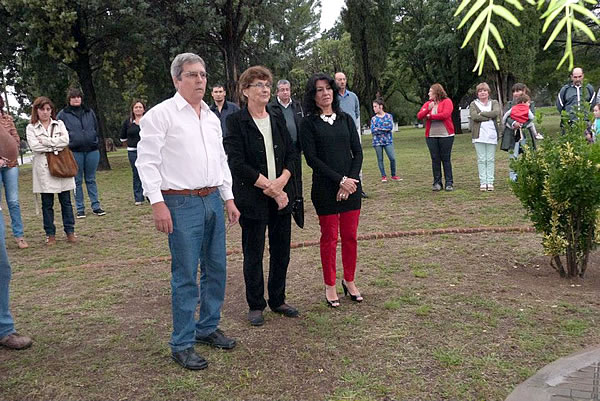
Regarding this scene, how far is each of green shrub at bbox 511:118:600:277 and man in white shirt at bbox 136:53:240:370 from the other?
3031 millimetres

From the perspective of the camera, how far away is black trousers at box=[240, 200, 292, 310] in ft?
15.2

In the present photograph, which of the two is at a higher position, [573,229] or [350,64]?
[350,64]

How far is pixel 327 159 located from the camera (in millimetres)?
4918

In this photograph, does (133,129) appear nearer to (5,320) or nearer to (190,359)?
(5,320)

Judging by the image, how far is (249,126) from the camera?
14.8ft

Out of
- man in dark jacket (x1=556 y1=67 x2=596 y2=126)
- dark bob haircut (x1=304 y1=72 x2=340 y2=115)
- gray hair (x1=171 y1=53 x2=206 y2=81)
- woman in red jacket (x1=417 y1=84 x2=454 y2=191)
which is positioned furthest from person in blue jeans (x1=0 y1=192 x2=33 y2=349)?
man in dark jacket (x1=556 y1=67 x2=596 y2=126)

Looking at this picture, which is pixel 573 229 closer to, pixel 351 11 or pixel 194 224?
pixel 194 224

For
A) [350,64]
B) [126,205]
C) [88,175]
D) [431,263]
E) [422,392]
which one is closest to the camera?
[422,392]

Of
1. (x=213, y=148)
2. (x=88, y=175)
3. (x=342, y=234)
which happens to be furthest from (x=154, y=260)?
→ (x=88, y=175)

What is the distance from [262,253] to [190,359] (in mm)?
1145

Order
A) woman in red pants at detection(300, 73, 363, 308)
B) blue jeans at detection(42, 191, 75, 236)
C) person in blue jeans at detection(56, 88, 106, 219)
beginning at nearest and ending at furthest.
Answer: woman in red pants at detection(300, 73, 363, 308) → blue jeans at detection(42, 191, 75, 236) → person in blue jeans at detection(56, 88, 106, 219)

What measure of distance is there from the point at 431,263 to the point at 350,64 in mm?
37904

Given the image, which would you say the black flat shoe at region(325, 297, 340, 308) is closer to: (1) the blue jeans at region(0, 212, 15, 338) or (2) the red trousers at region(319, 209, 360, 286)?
(2) the red trousers at region(319, 209, 360, 286)

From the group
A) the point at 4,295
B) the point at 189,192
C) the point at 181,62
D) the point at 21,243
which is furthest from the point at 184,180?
the point at 21,243
